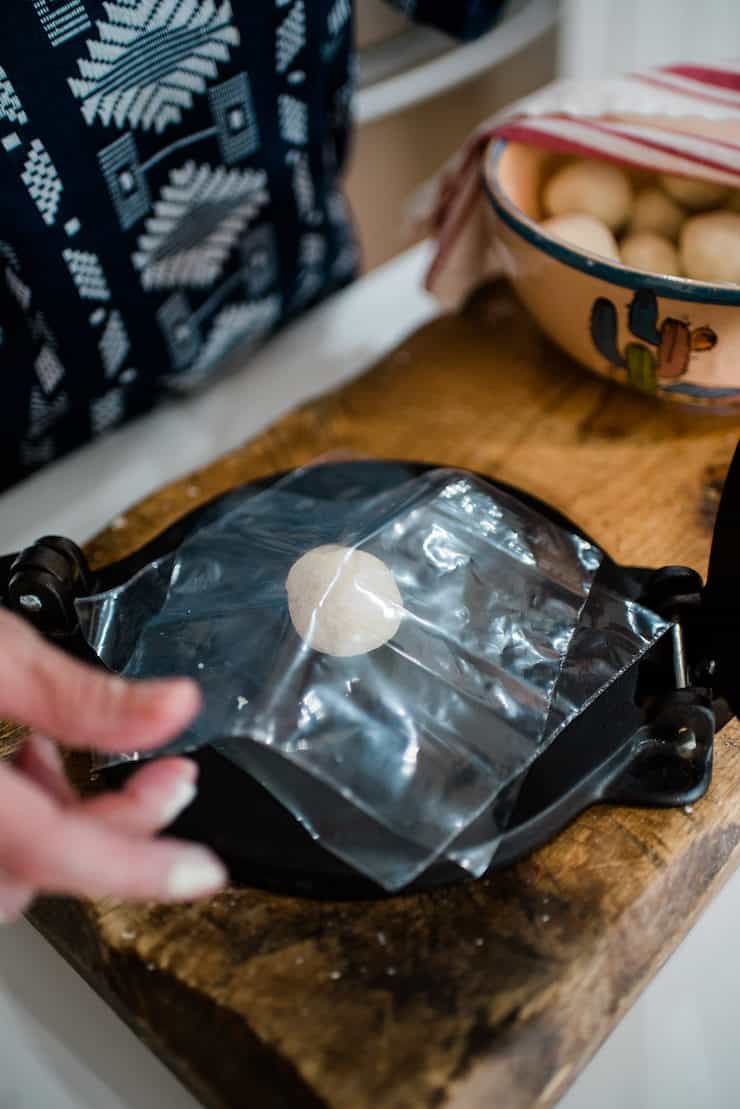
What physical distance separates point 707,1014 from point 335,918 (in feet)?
0.57

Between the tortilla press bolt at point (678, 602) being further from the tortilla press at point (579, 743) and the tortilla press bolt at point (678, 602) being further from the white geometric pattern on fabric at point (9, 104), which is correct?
the white geometric pattern on fabric at point (9, 104)

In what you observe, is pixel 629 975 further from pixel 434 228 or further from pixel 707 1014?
pixel 434 228

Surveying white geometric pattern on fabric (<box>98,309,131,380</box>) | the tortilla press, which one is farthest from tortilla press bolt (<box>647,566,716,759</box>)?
white geometric pattern on fabric (<box>98,309,131,380</box>)

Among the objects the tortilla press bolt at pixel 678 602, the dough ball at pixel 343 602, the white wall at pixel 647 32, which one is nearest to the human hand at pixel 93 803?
the dough ball at pixel 343 602

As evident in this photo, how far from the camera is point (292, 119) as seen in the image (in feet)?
2.04

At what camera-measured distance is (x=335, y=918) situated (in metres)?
0.40

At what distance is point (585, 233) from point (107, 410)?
343mm

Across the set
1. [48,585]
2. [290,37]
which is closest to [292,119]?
[290,37]

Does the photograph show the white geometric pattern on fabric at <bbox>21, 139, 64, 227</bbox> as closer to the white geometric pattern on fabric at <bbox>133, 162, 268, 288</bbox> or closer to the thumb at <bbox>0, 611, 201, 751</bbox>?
A: the white geometric pattern on fabric at <bbox>133, 162, 268, 288</bbox>

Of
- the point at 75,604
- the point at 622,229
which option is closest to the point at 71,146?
the point at 75,604

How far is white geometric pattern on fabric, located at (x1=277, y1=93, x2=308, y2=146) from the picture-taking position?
0.61m

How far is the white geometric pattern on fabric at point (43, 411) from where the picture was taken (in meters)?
0.57

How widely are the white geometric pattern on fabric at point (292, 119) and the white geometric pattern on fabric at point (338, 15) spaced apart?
0.05 meters

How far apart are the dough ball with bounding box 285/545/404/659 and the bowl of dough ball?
23cm
